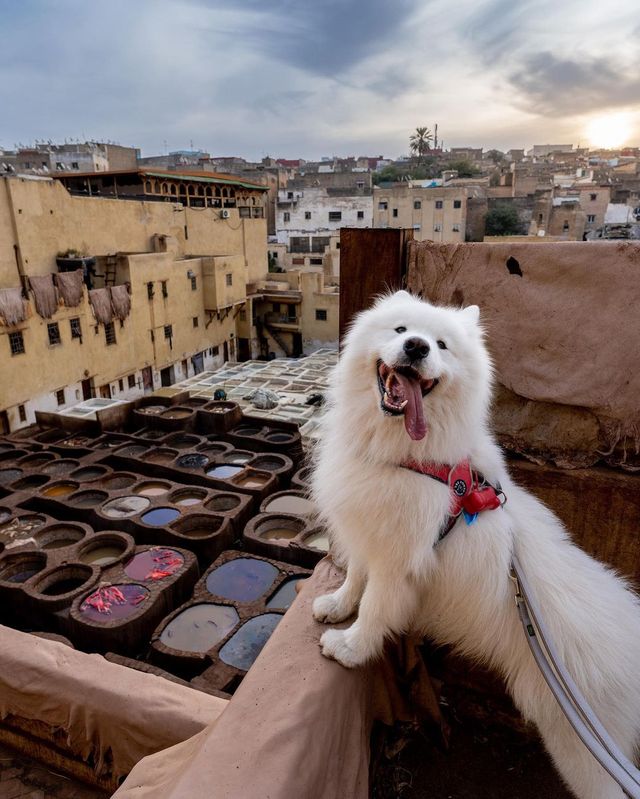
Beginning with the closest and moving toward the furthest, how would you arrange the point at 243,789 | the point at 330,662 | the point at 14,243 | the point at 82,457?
the point at 243,789 → the point at 330,662 → the point at 82,457 → the point at 14,243

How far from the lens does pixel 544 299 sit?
96.8 inches

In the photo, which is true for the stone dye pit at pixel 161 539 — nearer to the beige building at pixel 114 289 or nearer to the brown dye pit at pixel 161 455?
the brown dye pit at pixel 161 455

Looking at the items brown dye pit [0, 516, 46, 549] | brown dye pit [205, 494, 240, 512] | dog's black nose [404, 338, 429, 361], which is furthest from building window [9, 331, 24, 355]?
dog's black nose [404, 338, 429, 361]

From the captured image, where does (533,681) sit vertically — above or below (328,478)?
below

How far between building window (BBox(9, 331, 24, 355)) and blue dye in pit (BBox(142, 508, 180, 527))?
31.9 feet

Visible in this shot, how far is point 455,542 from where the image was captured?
6.54ft

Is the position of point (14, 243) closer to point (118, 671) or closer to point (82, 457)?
point (82, 457)

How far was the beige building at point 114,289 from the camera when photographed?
17.3 m

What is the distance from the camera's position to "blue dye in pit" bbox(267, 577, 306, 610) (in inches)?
282

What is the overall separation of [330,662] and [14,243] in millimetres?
19395

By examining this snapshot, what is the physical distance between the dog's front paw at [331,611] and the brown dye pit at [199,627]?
4.64 m

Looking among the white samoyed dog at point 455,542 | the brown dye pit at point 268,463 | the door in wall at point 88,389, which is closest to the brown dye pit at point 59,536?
the brown dye pit at point 268,463

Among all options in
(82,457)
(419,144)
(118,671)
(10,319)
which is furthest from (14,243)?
(419,144)

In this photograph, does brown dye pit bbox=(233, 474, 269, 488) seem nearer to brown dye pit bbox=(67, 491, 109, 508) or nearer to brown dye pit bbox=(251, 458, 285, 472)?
brown dye pit bbox=(251, 458, 285, 472)
